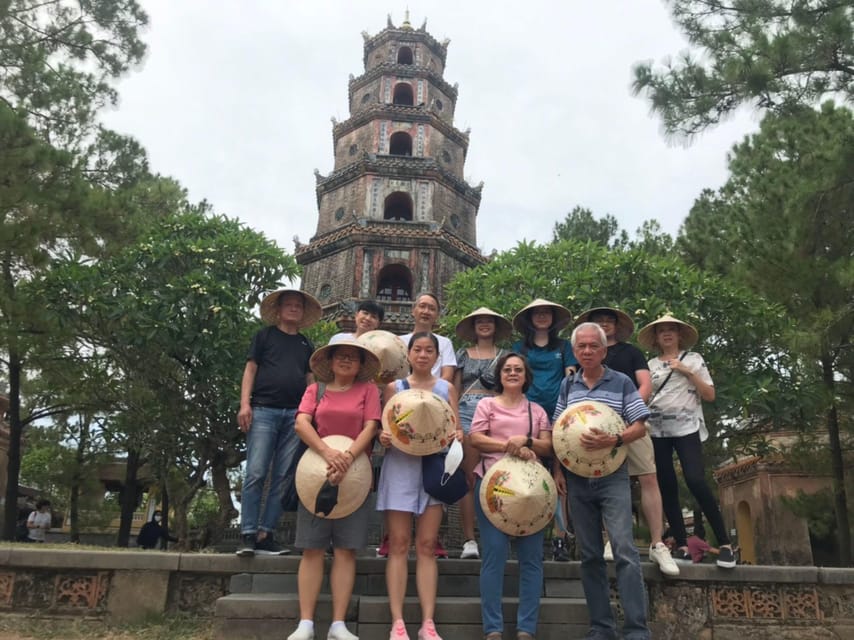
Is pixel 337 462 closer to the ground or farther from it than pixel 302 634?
farther from it

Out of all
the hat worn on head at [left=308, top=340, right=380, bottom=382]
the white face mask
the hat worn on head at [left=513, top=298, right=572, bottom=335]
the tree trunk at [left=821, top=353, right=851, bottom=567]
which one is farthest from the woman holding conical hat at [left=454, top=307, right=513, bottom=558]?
the tree trunk at [left=821, top=353, right=851, bottom=567]

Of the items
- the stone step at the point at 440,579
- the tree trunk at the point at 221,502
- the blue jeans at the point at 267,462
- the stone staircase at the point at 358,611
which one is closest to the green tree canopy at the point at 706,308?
the tree trunk at the point at 221,502

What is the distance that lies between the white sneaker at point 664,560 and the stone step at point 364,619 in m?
0.83

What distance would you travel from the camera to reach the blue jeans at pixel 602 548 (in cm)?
402

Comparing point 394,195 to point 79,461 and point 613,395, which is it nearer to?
point 79,461

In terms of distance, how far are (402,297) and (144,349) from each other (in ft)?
34.5

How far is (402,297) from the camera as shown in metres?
22.9

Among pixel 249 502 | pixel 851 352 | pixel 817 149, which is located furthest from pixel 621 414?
pixel 851 352

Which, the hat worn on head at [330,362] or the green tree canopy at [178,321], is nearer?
the hat worn on head at [330,362]

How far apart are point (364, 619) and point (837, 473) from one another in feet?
40.0

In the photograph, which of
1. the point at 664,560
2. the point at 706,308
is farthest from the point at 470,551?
the point at 706,308

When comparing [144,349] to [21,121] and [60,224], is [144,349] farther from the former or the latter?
[21,121]

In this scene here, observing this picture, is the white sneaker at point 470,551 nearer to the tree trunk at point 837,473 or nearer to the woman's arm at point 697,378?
the woman's arm at point 697,378

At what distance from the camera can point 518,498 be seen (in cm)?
404
